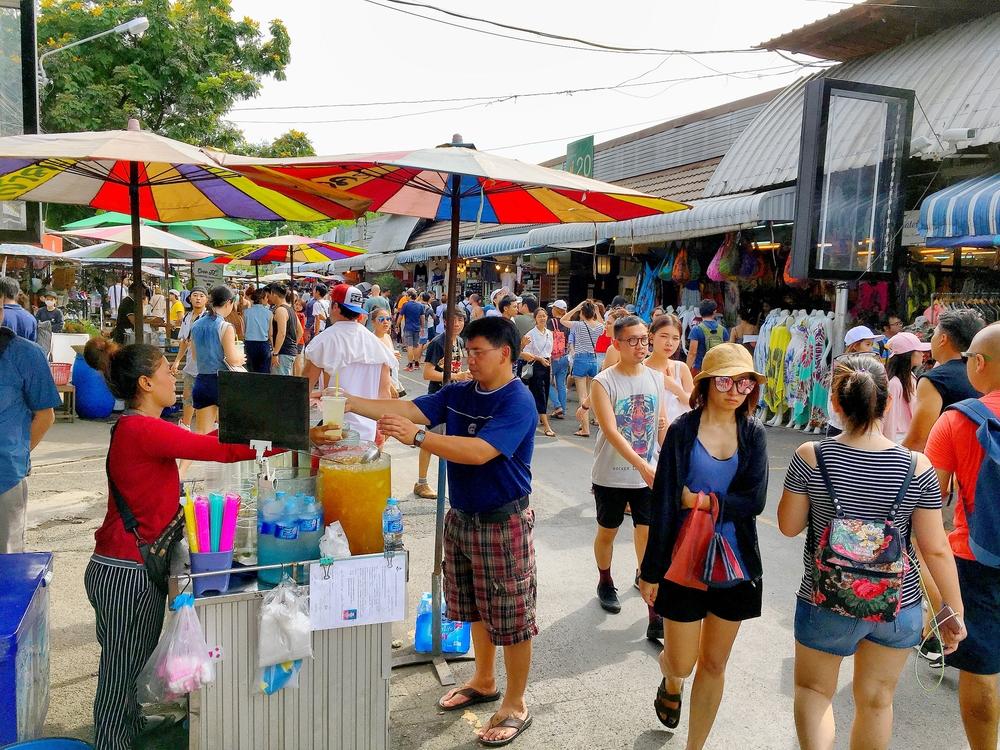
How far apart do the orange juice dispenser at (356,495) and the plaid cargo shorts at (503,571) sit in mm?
441

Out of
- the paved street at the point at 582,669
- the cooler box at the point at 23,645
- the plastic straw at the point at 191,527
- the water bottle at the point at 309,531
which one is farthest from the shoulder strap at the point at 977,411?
the cooler box at the point at 23,645

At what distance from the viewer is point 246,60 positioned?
55.1ft

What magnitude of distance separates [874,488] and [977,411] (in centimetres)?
77

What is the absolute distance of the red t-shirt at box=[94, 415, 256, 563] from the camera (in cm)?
284

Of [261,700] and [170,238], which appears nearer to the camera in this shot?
[261,700]

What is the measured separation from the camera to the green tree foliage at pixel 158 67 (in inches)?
546

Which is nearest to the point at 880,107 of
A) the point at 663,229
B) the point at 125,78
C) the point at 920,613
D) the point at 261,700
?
A: the point at 663,229

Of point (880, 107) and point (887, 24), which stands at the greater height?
point (887, 24)

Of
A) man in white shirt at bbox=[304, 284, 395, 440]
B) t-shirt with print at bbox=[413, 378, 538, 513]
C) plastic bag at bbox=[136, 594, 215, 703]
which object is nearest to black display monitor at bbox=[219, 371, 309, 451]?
plastic bag at bbox=[136, 594, 215, 703]

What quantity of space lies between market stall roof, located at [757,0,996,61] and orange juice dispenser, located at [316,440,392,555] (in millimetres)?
9838

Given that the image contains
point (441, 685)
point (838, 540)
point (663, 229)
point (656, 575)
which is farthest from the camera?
point (663, 229)

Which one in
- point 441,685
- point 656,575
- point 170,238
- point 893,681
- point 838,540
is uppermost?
point 170,238

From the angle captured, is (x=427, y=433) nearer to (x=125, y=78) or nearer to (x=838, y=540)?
(x=838, y=540)

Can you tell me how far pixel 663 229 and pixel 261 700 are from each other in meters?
10.4
